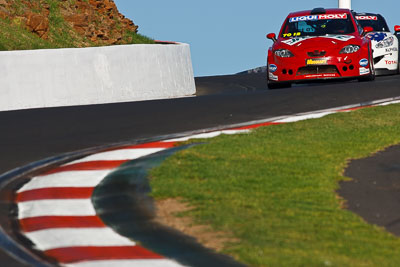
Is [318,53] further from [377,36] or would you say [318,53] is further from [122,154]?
[122,154]

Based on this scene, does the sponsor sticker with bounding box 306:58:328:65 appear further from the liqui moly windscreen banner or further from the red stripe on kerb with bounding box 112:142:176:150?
the red stripe on kerb with bounding box 112:142:176:150

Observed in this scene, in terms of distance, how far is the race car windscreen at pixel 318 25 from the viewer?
18.7m

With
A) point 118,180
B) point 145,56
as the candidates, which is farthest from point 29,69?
point 118,180

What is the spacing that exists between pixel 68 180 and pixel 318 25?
38.3ft

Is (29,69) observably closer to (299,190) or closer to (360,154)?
(360,154)

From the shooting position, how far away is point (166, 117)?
12.8 metres

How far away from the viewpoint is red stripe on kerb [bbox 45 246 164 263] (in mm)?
5547

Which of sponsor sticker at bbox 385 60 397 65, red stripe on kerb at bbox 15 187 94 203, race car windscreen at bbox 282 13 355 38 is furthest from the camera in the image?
sponsor sticker at bbox 385 60 397 65

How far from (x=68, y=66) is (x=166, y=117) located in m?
6.30

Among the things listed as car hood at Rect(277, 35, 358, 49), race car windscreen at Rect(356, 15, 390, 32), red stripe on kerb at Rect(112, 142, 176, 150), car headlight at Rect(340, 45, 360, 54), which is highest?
red stripe on kerb at Rect(112, 142, 176, 150)

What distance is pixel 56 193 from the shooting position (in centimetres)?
751

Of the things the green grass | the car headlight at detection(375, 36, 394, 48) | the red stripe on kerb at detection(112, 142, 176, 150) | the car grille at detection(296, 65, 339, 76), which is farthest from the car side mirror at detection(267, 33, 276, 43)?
the red stripe on kerb at detection(112, 142, 176, 150)

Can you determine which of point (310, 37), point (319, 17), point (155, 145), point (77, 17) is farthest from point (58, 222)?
point (77, 17)

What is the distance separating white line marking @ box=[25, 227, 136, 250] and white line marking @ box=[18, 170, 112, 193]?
1491 millimetres
